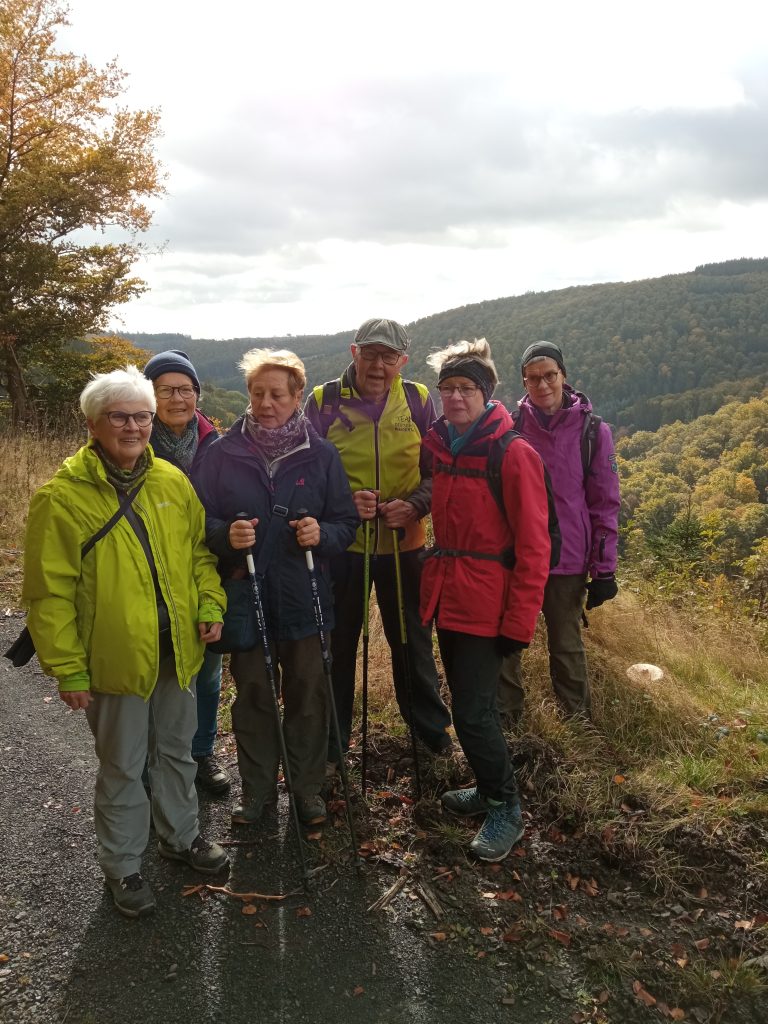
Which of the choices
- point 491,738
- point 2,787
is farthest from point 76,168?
point 491,738

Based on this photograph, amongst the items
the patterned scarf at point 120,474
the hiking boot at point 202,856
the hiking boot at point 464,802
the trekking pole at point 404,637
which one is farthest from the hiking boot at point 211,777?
the patterned scarf at point 120,474

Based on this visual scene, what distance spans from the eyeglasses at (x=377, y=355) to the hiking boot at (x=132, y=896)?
2773 mm

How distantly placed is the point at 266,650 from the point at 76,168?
1806 centimetres

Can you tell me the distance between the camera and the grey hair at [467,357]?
3359 mm

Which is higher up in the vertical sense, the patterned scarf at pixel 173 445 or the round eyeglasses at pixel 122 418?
the round eyeglasses at pixel 122 418

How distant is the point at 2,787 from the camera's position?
3949 millimetres

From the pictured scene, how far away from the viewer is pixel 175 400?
11.5ft

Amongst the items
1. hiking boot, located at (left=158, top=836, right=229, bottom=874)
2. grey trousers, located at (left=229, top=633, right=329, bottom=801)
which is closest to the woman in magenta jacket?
grey trousers, located at (left=229, top=633, right=329, bottom=801)

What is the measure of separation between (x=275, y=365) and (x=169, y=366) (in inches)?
25.8

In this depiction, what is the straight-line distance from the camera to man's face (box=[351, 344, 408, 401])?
372 centimetres

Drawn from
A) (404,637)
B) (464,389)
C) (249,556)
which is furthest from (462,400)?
(404,637)

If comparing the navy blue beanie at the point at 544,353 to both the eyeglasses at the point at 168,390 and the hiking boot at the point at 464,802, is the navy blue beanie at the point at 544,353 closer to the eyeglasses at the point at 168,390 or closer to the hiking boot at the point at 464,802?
the eyeglasses at the point at 168,390

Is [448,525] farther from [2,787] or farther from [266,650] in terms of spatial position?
[2,787]

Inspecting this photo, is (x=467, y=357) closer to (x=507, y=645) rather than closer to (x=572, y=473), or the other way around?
(x=572, y=473)
